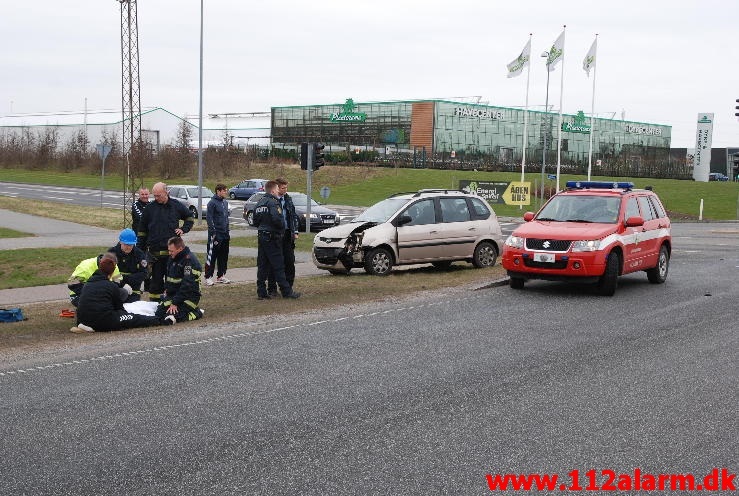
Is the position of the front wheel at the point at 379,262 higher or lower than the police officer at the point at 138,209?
lower

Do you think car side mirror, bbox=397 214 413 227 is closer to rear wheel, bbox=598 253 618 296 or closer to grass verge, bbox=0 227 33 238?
rear wheel, bbox=598 253 618 296

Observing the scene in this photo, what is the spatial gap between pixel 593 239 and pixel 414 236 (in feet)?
13.6

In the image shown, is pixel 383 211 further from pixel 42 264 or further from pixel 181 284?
pixel 42 264

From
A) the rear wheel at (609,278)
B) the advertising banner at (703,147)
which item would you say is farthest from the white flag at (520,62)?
the advertising banner at (703,147)

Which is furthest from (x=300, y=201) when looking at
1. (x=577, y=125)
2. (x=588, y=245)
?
(x=577, y=125)

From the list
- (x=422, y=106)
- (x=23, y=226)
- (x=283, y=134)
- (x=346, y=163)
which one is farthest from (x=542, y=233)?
(x=283, y=134)

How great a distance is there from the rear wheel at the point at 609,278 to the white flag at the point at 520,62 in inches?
1512

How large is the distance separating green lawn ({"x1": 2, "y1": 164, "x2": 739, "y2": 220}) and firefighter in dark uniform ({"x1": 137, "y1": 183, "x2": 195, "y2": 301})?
3870 cm

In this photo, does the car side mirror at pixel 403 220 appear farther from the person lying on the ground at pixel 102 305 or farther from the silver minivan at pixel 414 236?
the person lying on the ground at pixel 102 305

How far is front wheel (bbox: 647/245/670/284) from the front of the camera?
15.8 metres

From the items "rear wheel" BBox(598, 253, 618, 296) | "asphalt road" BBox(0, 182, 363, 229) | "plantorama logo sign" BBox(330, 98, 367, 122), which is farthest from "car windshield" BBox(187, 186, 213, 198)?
"plantorama logo sign" BBox(330, 98, 367, 122)

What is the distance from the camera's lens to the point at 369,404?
714 centimetres

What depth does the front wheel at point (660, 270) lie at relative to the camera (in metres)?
15.8

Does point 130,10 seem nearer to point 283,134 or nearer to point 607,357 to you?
point 607,357
